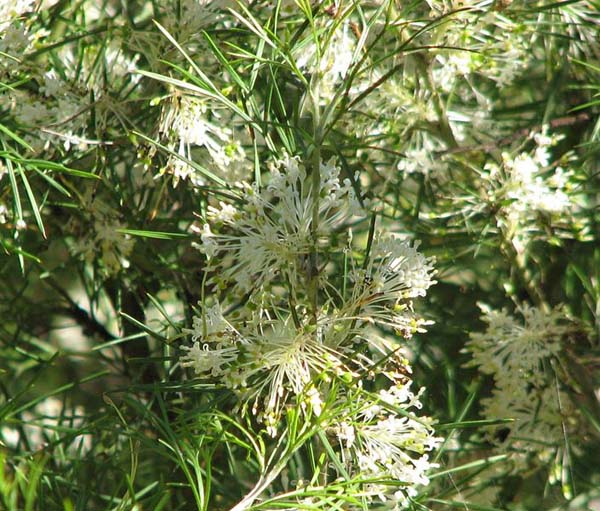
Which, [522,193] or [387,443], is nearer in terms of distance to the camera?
[387,443]

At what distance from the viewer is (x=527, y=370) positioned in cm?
58

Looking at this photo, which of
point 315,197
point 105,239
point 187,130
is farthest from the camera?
point 105,239

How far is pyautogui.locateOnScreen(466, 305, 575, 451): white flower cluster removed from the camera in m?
0.56

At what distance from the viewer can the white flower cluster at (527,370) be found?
0.56 metres

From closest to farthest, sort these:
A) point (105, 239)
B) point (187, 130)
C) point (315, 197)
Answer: point (315, 197), point (187, 130), point (105, 239)

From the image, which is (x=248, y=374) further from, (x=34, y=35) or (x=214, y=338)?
(x=34, y=35)

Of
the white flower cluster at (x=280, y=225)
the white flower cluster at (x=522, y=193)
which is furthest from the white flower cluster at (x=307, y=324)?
the white flower cluster at (x=522, y=193)

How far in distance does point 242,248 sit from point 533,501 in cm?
34

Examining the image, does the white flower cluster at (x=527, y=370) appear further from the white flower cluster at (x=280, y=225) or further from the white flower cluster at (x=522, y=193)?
the white flower cluster at (x=280, y=225)

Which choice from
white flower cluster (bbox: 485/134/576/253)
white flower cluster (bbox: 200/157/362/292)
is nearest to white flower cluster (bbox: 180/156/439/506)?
white flower cluster (bbox: 200/157/362/292)

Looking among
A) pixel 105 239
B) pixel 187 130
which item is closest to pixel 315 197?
pixel 187 130

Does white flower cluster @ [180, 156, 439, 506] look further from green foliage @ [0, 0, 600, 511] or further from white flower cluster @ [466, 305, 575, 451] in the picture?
white flower cluster @ [466, 305, 575, 451]

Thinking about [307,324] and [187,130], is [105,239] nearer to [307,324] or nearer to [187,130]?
[187,130]

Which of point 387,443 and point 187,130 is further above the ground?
point 187,130
